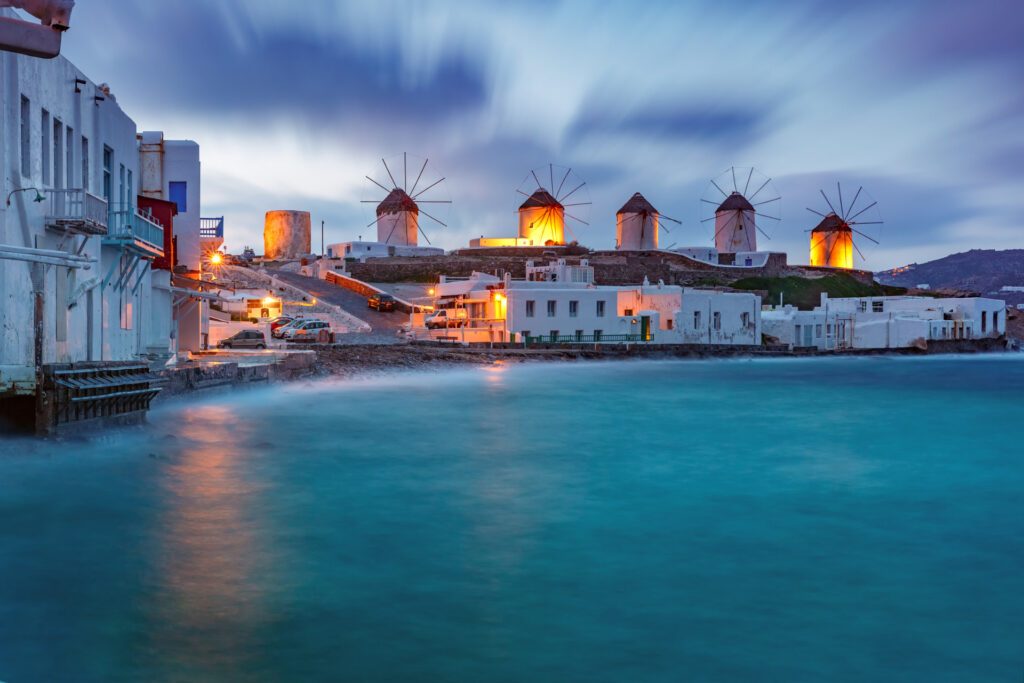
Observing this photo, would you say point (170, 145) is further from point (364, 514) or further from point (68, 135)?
point (364, 514)

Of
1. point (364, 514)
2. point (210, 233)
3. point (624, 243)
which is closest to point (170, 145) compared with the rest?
point (210, 233)

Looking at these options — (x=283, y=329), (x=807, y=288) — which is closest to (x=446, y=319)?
(x=283, y=329)

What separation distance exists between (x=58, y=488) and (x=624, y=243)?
85971 mm

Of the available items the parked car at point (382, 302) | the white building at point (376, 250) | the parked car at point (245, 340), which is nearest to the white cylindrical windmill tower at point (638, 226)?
the white building at point (376, 250)

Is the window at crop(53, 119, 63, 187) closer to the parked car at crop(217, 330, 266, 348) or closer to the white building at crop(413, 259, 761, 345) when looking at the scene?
the parked car at crop(217, 330, 266, 348)

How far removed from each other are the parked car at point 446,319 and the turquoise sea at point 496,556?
27392 millimetres

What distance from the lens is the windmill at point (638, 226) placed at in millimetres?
94250

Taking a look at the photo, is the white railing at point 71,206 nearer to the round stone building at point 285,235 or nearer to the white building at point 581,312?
the white building at point 581,312

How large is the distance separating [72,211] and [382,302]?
38.3 meters

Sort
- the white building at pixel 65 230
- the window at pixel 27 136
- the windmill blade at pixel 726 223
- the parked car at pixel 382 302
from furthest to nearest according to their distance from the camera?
the windmill blade at pixel 726 223 → the parked car at pixel 382 302 → the window at pixel 27 136 → the white building at pixel 65 230

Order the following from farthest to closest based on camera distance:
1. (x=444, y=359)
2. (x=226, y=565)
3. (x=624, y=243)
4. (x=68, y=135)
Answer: (x=624, y=243) → (x=444, y=359) → (x=68, y=135) → (x=226, y=565)

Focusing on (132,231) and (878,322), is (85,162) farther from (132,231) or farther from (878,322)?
(878,322)

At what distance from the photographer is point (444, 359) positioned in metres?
40.5

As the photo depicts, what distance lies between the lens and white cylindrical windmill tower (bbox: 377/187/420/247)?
92.8m
